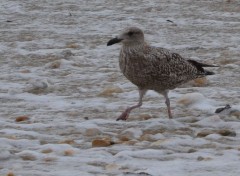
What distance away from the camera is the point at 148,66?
7.67 m

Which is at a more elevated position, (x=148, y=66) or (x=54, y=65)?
(x=148, y=66)

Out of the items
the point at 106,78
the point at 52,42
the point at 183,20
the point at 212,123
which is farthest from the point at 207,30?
the point at 212,123

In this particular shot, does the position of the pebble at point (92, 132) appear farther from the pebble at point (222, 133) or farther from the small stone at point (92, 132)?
the pebble at point (222, 133)

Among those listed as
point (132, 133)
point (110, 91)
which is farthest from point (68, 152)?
point (110, 91)

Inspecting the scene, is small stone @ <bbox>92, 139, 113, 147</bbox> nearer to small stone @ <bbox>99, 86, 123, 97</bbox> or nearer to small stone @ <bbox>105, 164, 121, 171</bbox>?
small stone @ <bbox>105, 164, 121, 171</bbox>

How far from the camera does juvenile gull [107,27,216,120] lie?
25.1ft

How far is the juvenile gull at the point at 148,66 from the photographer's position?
766cm

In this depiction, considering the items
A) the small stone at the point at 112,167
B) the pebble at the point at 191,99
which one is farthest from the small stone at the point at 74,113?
the small stone at the point at 112,167

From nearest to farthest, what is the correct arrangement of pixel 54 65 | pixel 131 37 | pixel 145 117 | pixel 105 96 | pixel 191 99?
pixel 145 117
pixel 131 37
pixel 191 99
pixel 105 96
pixel 54 65

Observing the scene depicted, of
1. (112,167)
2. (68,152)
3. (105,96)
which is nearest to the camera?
(112,167)

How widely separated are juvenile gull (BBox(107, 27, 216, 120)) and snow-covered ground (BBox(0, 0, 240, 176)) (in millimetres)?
315

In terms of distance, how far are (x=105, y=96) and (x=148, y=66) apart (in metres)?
1.21

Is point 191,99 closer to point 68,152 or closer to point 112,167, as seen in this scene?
point 68,152

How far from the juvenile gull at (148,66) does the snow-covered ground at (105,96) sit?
0.32 metres
